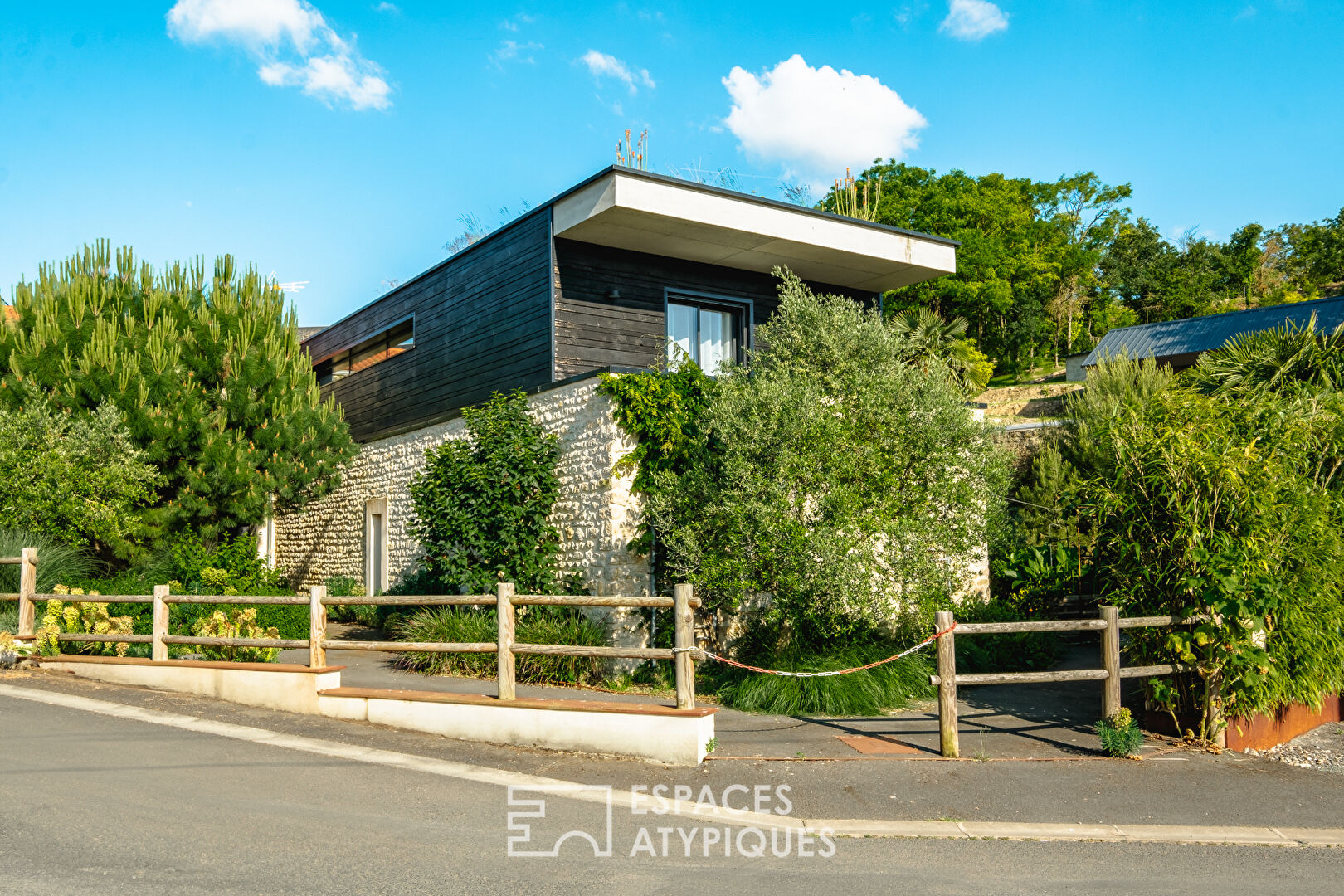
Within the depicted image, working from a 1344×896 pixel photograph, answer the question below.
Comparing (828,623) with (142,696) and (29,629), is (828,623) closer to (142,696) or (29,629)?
(142,696)

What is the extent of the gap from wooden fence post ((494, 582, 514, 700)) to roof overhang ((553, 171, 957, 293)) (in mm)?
5955

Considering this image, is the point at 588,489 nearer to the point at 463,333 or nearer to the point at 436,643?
the point at 436,643

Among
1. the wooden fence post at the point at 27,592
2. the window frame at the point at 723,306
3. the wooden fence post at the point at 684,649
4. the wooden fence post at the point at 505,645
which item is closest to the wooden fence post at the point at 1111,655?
the wooden fence post at the point at 684,649

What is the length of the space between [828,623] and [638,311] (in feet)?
19.9

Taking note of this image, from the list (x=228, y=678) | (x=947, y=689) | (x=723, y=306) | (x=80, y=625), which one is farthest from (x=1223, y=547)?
(x=80, y=625)

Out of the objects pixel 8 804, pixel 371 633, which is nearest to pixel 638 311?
pixel 371 633

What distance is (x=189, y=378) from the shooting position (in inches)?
600

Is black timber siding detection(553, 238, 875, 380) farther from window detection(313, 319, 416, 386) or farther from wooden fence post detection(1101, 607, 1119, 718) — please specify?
wooden fence post detection(1101, 607, 1119, 718)

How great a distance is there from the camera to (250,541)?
15703mm

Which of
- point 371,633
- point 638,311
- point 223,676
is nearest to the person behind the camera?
point 223,676

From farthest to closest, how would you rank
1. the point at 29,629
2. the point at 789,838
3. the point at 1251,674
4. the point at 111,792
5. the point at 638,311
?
the point at 638,311, the point at 29,629, the point at 1251,674, the point at 111,792, the point at 789,838

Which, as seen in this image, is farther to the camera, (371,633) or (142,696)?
(371,633)

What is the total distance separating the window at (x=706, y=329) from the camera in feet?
48.0

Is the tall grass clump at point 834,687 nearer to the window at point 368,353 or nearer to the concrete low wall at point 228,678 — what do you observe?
the concrete low wall at point 228,678
